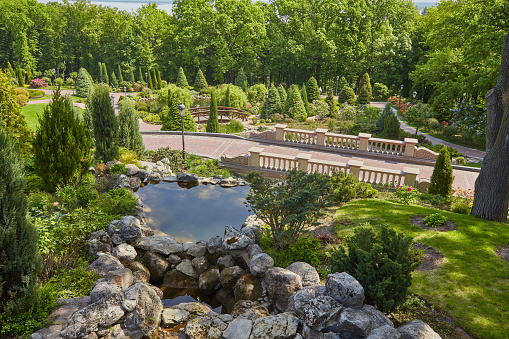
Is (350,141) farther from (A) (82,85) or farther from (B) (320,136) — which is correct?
(A) (82,85)

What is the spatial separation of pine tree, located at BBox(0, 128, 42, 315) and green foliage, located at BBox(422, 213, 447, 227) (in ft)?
29.8

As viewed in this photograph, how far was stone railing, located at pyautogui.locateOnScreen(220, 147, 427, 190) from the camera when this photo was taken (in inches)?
559

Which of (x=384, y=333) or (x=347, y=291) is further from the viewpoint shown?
(x=347, y=291)

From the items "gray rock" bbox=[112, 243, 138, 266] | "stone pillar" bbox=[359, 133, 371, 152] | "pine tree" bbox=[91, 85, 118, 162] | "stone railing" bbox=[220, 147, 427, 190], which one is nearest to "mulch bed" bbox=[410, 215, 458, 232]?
"stone railing" bbox=[220, 147, 427, 190]

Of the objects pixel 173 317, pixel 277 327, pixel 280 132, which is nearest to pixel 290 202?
pixel 277 327

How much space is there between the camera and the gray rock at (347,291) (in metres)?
5.55

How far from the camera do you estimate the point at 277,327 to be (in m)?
5.80

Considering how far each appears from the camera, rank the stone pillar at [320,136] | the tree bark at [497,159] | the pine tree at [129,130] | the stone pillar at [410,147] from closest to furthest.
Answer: the tree bark at [497,159] → the pine tree at [129,130] → the stone pillar at [410,147] → the stone pillar at [320,136]

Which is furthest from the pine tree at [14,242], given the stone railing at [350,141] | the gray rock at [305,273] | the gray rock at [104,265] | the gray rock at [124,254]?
the stone railing at [350,141]

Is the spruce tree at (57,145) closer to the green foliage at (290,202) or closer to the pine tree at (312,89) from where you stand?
the green foliage at (290,202)

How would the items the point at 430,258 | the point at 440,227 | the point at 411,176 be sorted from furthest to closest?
1. the point at 411,176
2. the point at 440,227
3. the point at 430,258

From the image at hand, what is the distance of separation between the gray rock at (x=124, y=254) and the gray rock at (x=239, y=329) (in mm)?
3734

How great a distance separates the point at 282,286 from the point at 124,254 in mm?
4249

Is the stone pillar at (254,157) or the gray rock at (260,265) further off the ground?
the stone pillar at (254,157)
